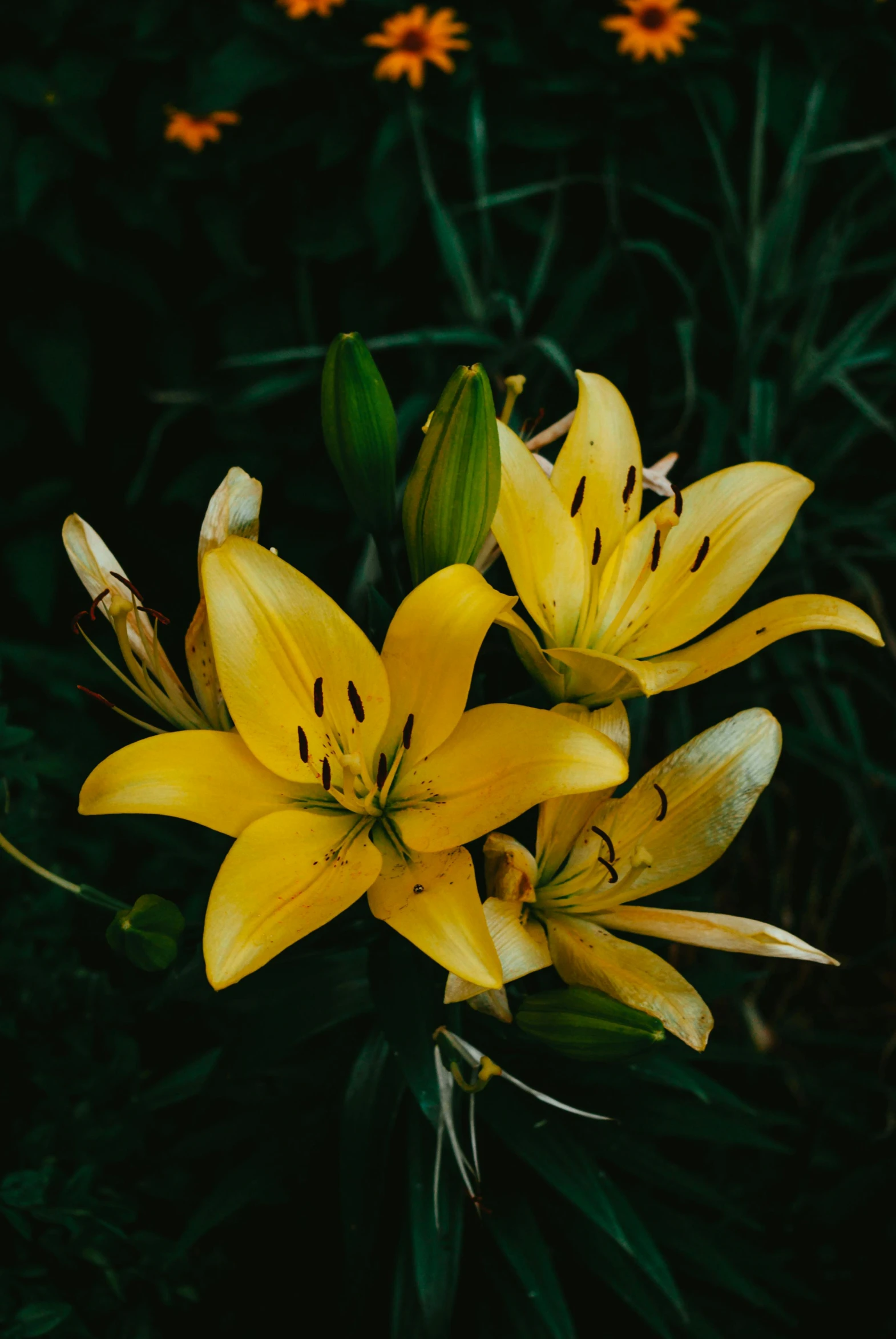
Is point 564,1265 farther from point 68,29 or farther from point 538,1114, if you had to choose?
point 68,29

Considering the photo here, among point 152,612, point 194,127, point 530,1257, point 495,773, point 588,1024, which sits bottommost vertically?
point 530,1257

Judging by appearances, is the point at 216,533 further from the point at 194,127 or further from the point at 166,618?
the point at 194,127

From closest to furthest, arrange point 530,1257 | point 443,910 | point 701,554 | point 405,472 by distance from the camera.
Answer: point 443,910
point 701,554
point 530,1257
point 405,472

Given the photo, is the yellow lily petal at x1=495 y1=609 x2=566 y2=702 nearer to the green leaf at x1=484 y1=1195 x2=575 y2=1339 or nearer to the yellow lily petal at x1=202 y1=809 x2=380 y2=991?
the yellow lily petal at x1=202 y1=809 x2=380 y2=991

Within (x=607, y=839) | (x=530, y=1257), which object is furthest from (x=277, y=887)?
(x=530, y=1257)

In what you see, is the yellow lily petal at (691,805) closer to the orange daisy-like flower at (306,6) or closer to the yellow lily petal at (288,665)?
the yellow lily petal at (288,665)
